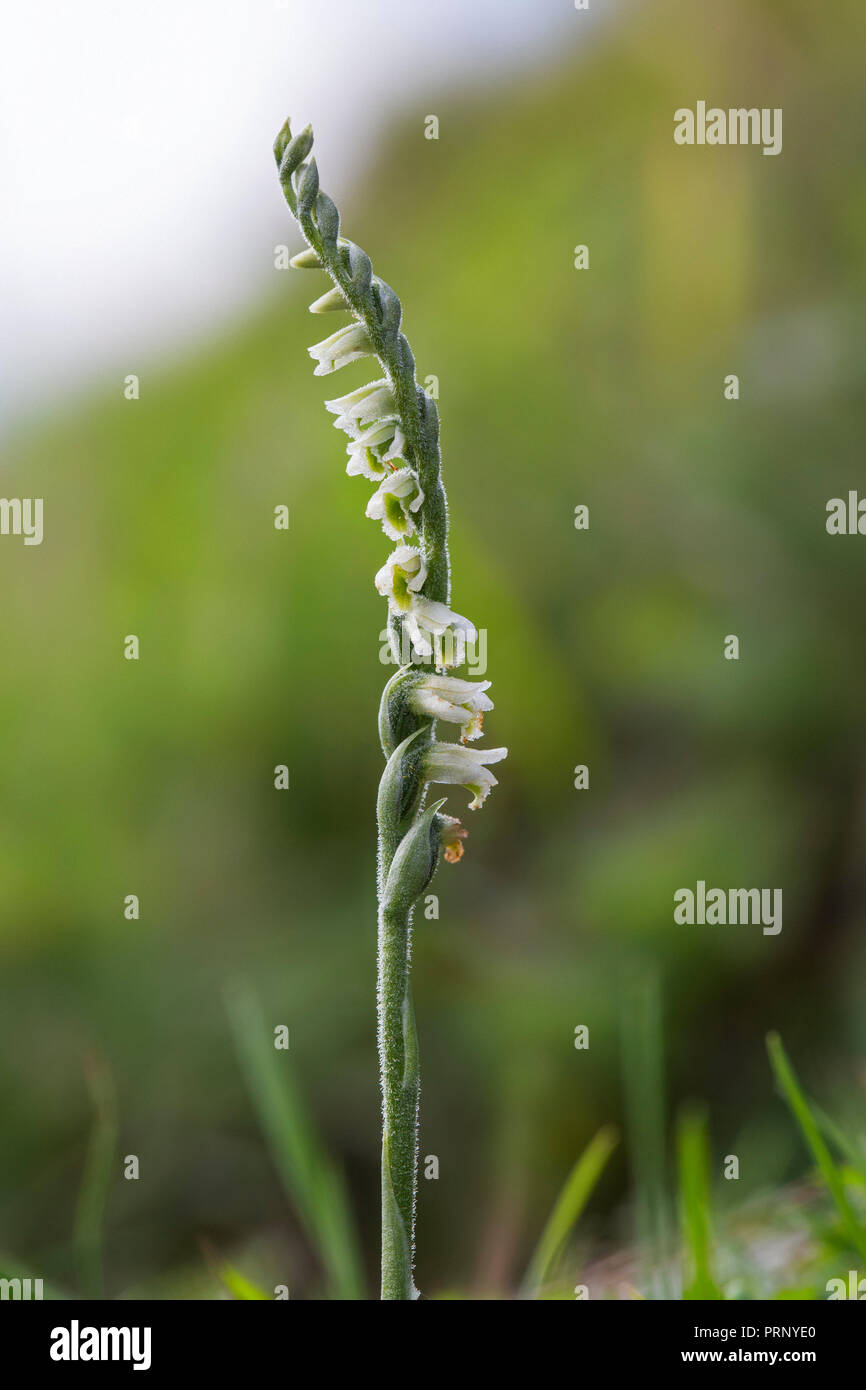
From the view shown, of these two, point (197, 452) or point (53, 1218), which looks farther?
point (197, 452)

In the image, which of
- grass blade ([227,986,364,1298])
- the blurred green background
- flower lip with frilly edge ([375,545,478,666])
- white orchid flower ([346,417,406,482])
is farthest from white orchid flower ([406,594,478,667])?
the blurred green background

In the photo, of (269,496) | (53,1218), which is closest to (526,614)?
(269,496)

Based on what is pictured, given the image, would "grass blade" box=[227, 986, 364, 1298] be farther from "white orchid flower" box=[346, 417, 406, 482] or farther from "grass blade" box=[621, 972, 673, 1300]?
"white orchid flower" box=[346, 417, 406, 482]

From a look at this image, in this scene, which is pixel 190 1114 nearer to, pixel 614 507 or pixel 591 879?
pixel 591 879

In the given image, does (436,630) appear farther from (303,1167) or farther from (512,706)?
(512,706)

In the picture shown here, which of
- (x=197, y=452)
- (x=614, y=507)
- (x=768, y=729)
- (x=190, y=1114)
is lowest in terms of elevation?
(x=190, y=1114)
